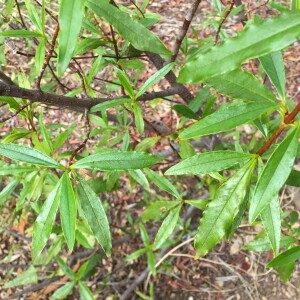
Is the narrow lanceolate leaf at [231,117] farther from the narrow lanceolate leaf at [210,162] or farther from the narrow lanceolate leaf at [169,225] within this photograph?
the narrow lanceolate leaf at [169,225]

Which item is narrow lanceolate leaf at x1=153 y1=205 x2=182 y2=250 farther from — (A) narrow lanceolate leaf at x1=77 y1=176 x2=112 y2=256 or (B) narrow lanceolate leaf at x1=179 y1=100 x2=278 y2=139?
(B) narrow lanceolate leaf at x1=179 y1=100 x2=278 y2=139

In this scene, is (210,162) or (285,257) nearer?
(210,162)

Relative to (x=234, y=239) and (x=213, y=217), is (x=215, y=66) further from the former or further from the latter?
(x=234, y=239)

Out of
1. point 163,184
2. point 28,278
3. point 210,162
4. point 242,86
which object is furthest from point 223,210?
point 28,278

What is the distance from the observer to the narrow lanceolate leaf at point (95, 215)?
84cm

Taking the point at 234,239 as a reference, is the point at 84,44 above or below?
above

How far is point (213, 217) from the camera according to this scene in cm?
72

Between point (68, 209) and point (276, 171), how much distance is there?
0.40 m

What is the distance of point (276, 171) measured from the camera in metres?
0.63

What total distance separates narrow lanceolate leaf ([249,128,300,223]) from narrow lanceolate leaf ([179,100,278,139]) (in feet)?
0.23

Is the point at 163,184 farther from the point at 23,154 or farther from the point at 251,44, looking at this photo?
the point at 251,44

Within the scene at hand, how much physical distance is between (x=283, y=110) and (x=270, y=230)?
26 centimetres

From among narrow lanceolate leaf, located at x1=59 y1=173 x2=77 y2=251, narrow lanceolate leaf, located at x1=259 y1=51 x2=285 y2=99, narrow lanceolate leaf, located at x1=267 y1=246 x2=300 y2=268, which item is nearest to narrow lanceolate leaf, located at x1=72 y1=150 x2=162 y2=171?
narrow lanceolate leaf, located at x1=59 y1=173 x2=77 y2=251

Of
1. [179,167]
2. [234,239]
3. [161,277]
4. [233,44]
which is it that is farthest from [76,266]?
[233,44]
